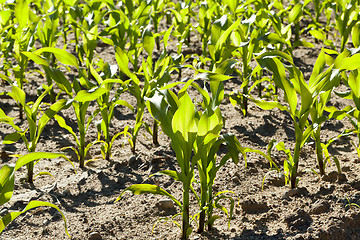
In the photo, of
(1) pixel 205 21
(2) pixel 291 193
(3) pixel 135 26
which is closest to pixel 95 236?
(2) pixel 291 193

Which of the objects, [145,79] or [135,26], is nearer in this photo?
[145,79]

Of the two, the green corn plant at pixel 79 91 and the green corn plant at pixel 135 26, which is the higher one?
the green corn plant at pixel 135 26

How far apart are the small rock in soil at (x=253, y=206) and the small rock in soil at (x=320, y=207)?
0.82 feet

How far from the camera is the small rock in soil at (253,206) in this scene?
8.64ft

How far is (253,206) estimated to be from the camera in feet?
8.66

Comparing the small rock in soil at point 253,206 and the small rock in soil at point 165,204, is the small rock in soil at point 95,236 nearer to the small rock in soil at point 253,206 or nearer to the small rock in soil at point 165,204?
the small rock in soil at point 165,204

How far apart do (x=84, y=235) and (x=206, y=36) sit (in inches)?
101

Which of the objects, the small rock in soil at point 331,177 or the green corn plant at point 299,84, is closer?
the green corn plant at point 299,84

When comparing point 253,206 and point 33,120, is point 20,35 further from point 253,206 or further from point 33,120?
point 253,206

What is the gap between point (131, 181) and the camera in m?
2.98

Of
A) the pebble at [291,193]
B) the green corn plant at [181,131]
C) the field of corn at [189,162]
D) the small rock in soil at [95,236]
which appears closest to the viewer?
the green corn plant at [181,131]

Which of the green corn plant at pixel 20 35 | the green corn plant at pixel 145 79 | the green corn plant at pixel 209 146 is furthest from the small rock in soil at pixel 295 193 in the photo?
the green corn plant at pixel 20 35

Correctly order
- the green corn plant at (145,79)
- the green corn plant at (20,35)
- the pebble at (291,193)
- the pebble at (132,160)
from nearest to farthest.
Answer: the pebble at (291,193), the green corn plant at (145,79), the pebble at (132,160), the green corn plant at (20,35)

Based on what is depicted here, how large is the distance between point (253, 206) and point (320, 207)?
14.2 inches
